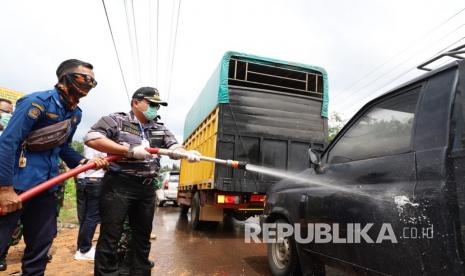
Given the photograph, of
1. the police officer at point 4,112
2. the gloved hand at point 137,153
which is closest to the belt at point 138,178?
the gloved hand at point 137,153

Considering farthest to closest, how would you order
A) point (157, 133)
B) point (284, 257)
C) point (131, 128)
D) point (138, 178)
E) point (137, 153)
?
point (284, 257) < point (157, 133) < point (131, 128) < point (138, 178) < point (137, 153)

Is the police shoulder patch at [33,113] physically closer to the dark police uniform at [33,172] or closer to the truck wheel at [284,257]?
the dark police uniform at [33,172]

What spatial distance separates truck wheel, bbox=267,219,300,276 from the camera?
136 inches

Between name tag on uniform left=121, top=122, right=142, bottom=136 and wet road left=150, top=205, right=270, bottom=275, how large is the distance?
Answer: 6.46 ft

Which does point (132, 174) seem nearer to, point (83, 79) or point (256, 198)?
point (83, 79)

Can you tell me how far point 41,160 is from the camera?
2.44 m

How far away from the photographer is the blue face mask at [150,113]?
11.0 feet

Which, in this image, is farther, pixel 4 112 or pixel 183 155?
pixel 4 112

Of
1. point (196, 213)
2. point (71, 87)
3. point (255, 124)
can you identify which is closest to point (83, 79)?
point (71, 87)

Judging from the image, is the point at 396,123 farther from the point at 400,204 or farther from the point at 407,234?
the point at 407,234

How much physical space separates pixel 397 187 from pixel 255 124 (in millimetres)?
4414

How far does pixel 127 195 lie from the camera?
3053mm

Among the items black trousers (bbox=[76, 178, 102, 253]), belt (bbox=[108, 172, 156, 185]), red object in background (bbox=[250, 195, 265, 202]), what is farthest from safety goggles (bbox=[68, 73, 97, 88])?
red object in background (bbox=[250, 195, 265, 202])

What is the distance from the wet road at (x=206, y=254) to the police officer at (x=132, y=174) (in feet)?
4.30
